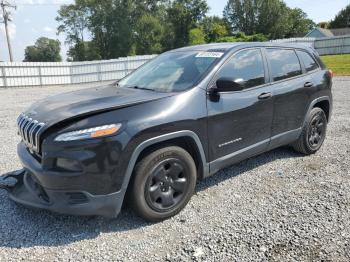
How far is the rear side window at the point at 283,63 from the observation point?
456cm

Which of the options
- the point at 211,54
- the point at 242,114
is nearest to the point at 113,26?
the point at 211,54

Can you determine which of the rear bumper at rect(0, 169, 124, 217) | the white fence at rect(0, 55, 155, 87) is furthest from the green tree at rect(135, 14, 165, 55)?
the rear bumper at rect(0, 169, 124, 217)

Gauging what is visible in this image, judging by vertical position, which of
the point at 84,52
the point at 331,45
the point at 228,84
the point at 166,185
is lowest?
the point at 166,185

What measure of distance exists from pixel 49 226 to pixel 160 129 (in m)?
1.54

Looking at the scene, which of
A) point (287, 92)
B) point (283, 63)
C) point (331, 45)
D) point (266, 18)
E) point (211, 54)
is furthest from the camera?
point (266, 18)

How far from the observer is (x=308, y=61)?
5.24m

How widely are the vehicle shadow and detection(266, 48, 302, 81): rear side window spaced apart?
8.78ft

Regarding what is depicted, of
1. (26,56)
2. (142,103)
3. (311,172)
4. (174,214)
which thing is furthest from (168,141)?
(26,56)

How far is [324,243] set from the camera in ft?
9.98

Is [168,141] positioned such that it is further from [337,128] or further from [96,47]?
[96,47]

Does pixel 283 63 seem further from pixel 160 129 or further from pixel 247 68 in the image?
pixel 160 129

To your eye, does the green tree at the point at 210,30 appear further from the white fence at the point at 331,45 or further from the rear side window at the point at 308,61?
the rear side window at the point at 308,61

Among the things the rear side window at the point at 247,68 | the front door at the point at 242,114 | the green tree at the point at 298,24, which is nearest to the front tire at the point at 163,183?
the front door at the point at 242,114

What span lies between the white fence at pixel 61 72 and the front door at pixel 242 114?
1863cm
